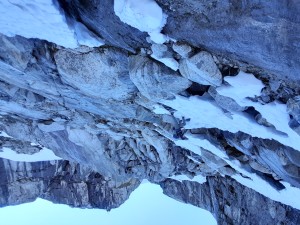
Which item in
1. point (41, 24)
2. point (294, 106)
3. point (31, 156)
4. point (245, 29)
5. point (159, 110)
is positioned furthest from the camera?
point (31, 156)

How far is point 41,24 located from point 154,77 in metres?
1.25

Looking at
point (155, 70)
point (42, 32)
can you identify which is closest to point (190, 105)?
point (155, 70)

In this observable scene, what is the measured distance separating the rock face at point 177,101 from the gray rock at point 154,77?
1cm

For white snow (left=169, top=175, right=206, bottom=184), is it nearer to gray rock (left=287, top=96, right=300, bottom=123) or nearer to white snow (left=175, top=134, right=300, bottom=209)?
white snow (left=175, top=134, right=300, bottom=209)

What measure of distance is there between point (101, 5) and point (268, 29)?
1.51 metres

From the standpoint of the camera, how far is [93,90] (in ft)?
16.1

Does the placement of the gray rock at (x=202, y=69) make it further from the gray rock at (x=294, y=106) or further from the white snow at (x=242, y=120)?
the gray rock at (x=294, y=106)

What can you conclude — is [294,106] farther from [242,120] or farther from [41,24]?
[41,24]

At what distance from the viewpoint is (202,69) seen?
328 centimetres

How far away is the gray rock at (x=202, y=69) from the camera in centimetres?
318

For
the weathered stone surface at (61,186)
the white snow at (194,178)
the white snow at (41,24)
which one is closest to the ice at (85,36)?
the white snow at (41,24)

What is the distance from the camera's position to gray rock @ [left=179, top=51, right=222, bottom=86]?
3.18 m

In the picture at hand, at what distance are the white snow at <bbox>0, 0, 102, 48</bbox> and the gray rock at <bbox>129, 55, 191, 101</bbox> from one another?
46 centimetres

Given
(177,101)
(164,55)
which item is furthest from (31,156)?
(164,55)
